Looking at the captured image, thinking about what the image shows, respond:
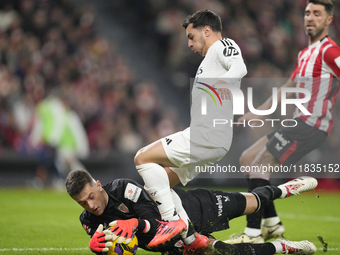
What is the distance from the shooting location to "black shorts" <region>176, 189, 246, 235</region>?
12.0ft

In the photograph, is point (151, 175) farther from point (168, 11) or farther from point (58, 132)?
point (168, 11)

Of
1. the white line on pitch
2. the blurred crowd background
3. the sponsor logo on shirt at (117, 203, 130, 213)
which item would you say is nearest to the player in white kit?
the sponsor logo on shirt at (117, 203, 130, 213)

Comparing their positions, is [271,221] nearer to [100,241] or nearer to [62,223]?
[100,241]

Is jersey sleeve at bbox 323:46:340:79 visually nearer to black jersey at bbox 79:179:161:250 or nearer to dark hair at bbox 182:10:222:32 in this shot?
dark hair at bbox 182:10:222:32

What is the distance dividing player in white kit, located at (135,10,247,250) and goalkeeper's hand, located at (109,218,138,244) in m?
0.21

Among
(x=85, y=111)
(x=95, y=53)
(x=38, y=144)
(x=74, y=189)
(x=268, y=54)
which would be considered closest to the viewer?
(x=74, y=189)

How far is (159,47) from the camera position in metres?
12.9

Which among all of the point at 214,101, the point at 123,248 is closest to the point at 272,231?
the point at 214,101

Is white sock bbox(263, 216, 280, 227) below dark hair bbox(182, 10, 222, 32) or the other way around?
below

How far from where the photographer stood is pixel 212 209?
12.1 ft

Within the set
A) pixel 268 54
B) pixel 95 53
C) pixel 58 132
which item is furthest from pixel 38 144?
pixel 268 54

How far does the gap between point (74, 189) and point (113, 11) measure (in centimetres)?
1093

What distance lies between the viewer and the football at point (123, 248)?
3127 millimetres

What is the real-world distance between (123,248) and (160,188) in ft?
1.79
